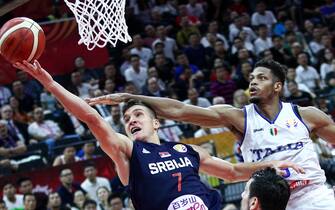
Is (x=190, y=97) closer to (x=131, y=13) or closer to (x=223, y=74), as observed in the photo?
(x=223, y=74)

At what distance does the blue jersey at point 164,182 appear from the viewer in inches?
212

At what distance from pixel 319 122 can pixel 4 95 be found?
755 centimetres

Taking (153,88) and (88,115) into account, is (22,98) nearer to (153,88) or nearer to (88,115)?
(153,88)

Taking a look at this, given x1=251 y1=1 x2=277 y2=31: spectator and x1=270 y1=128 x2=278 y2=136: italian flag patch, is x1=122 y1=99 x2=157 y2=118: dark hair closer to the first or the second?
x1=270 y1=128 x2=278 y2=136: italian flag patch

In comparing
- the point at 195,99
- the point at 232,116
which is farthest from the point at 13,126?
the point at 232,116

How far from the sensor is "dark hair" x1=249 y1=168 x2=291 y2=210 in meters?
4.47

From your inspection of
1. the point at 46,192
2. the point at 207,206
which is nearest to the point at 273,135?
the point at 207,206

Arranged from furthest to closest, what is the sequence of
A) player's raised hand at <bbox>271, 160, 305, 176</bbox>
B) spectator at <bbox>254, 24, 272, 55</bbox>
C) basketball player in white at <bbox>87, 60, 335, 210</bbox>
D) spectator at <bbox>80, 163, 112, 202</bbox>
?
spectator at <bbox>254, 24, 272, 55</bbox>
spectator at <bbox>80, 163, 112, 202</bbox>
basketball player in white at <bbox>87, 60, 335, 210</bbox>
player's raised hand at <bbox>271, 160, 305, 176</bbox>

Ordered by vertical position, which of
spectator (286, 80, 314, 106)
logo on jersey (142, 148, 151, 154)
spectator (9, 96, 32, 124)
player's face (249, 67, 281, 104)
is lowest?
spectator (9, 96, 32, 124)

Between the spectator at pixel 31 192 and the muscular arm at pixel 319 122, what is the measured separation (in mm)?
4901

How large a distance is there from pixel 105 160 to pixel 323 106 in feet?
13.0

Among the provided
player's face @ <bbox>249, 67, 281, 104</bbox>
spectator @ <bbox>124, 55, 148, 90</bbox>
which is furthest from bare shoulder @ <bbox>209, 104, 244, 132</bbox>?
spectator @ <bbox>124, 55, 148, 90</bbox>

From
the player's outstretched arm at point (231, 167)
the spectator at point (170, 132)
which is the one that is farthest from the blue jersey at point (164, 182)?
the spectator at point (170, 132)

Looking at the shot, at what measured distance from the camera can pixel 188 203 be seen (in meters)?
5.45
